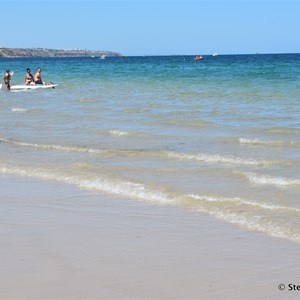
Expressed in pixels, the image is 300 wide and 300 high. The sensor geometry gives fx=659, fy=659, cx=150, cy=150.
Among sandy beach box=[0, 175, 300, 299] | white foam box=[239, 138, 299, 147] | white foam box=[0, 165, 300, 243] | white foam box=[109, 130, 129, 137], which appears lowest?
sandy beach box=[0, 175, 300, 299]

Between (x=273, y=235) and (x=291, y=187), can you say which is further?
(x=291, y=187)

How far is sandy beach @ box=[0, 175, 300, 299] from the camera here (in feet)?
15.2

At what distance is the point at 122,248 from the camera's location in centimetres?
561

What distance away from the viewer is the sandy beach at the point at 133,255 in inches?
183

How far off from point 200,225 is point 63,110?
14169mm

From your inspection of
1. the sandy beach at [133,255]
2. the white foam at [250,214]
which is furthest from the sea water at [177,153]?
the sandy beach at [133,255]

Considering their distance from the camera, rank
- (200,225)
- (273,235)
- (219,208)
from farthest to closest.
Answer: (219,208) < (200,225) < (273,235)

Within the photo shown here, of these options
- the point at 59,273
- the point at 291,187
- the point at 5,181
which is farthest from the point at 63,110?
the point at 59,273

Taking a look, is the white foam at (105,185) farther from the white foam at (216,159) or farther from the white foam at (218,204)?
the white foam at (216,159)

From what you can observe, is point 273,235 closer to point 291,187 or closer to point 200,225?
point 200,225

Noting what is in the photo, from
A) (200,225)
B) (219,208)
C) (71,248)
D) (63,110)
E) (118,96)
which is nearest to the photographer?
(71,248)

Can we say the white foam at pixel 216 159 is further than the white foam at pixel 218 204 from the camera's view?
Yes

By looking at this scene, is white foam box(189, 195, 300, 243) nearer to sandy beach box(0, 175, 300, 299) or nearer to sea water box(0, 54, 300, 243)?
sea water box(0, 54, 300, 243)

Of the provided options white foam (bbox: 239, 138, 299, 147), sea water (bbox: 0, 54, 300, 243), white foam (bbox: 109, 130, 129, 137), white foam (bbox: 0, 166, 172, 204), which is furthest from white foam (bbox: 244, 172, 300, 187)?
→ white foam (bbox: 109, 130, 129, 137)
